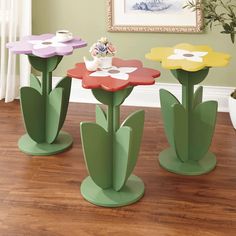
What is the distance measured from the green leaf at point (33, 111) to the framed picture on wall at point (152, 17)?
1.05 meters

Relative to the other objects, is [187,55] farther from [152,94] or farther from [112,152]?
A: [152,94]

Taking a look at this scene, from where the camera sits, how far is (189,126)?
2760 millimetres

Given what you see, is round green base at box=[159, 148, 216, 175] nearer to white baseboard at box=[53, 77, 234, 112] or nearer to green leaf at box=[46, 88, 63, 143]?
green leaf at box=[46, 88, 63, 143]

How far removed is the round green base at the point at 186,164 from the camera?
2.73 metres

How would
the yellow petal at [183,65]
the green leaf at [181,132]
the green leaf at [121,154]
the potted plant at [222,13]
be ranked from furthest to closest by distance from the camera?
the potted plant at [222,13], the green leaf at [181,132], the yellow petal at [183,65], the green leaf at [121,154]

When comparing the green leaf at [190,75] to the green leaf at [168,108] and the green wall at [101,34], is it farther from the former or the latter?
the green wall at [101,34]

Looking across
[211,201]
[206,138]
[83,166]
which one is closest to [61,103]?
[83,166]

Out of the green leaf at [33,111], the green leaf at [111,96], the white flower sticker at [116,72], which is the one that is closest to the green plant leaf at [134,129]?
the green leaf at [111,96]

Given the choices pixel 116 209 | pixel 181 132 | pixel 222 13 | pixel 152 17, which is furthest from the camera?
pixel 152 17

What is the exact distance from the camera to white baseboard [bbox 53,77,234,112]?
3721 mm

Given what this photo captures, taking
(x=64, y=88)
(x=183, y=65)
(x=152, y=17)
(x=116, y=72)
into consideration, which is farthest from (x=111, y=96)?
(x=152, y=17)

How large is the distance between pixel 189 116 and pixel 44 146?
966mm

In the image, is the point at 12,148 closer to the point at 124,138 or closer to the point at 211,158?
the point at 124,138

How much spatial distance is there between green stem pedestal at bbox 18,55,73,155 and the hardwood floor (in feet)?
0.35
